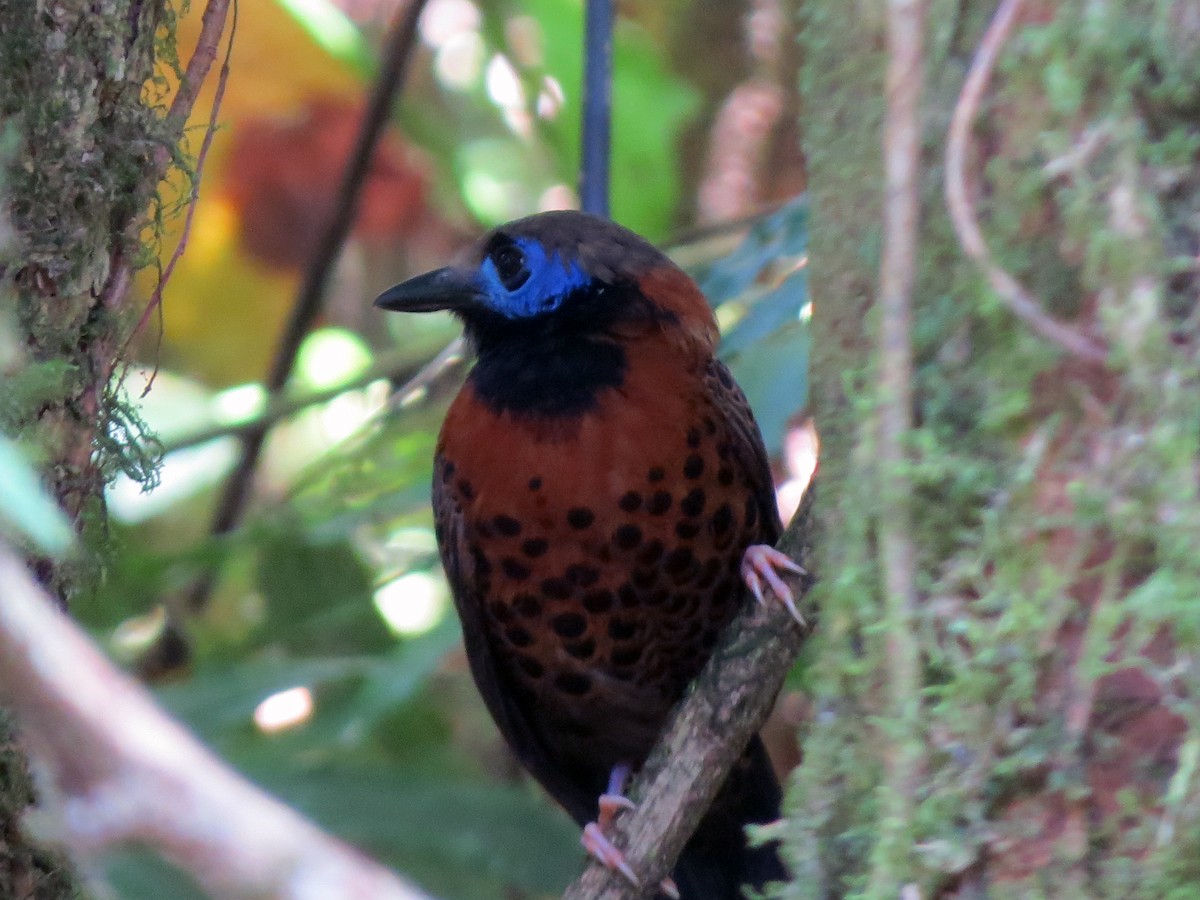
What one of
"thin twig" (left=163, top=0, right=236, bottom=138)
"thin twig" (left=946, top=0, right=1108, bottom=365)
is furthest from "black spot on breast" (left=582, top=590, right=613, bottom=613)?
"thin twig" (left=946, top=0, right=1108, bottom=365)

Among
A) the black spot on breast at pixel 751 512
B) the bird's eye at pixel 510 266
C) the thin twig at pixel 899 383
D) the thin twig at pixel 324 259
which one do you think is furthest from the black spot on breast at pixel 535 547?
the thin twig at pixel 324 259

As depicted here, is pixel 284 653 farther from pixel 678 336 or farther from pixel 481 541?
pixel 678 336

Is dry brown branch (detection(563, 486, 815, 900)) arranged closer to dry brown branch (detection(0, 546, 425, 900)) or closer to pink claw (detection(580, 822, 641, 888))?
pink claw (detection(580, 822, 641, 888))

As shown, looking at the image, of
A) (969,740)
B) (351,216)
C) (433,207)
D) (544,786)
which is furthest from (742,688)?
(433,207)

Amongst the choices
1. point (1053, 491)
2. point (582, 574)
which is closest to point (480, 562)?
point (582, 574)

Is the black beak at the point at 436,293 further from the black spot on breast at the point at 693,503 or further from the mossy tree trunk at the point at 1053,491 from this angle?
the mossy tree trunk at the point at 1053,491
